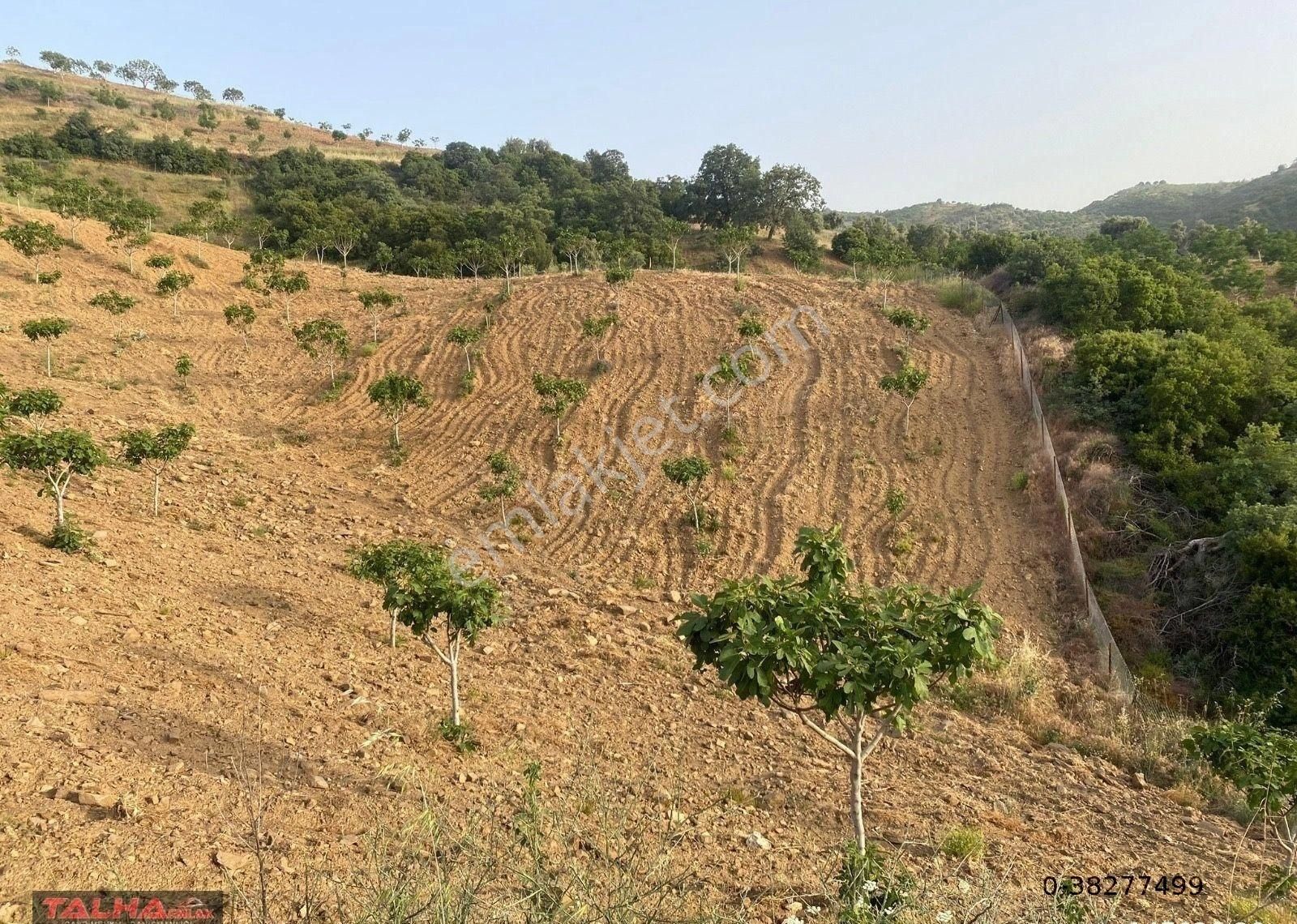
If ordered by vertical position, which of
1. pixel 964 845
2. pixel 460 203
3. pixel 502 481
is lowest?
pixel 964 845

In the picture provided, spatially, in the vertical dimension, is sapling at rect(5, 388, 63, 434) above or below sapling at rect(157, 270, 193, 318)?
below

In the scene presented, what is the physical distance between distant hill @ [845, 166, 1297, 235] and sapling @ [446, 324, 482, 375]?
52.9 metres

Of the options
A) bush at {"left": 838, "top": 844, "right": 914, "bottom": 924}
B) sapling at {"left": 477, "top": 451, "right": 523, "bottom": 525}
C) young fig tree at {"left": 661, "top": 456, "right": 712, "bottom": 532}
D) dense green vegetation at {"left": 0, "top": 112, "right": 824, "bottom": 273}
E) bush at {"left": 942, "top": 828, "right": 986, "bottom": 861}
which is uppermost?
dense green vegetation at {"left": 0, "top": 112, "right": 824, "bottom": 273}

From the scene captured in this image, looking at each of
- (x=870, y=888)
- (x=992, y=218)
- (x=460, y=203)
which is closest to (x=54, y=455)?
(x=870, y=888)

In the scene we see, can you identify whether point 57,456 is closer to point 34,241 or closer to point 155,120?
point 34,241

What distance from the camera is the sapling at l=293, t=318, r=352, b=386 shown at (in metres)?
18.3

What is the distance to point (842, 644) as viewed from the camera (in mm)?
4066

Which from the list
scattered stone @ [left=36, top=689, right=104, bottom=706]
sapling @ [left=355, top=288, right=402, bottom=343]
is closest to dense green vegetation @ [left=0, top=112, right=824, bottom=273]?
sapling @ [left=355, top=288, right=402, bottom=343]

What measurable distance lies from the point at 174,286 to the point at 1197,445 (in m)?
26.2

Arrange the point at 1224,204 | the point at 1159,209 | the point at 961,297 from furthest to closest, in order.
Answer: the point at 1159,209 < the point at 1224,204 < the point at 961,297

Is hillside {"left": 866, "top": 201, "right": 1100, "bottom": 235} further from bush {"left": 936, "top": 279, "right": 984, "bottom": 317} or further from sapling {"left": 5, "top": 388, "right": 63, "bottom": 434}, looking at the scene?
sapling {"left": 5, "top": 388, "right": 63, "bottom": 434}

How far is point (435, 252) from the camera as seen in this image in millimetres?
32500

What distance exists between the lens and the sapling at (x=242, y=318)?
1920 centimetres

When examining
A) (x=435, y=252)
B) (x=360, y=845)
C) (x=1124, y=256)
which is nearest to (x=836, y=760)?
(x=360, y=845)
